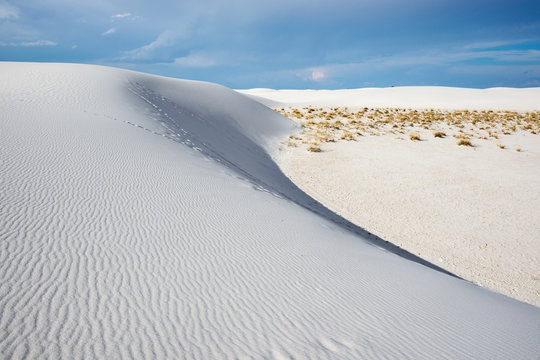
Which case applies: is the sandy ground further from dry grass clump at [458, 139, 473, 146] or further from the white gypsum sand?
dry grass clump at [458, 139, 473, 146]

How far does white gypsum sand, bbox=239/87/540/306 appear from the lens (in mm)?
5887

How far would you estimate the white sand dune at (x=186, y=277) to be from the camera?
1995 millimetres

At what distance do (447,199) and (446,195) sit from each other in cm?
34

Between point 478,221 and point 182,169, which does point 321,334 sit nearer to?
point 182,169

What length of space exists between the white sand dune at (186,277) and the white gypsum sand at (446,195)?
2.07m

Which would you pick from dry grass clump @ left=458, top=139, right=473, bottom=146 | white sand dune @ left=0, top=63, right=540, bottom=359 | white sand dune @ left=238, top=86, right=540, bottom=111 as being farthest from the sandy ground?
white sand dune @ left=238, top=86, right=540, bottom=111

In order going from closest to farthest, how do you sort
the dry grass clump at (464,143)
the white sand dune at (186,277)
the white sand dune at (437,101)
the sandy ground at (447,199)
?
1. the white sand dune at (186,277)
2. the sandy ground at (447,199)
3. the dry grass clump at (464,143)
4. the white sand dune at (437,101)

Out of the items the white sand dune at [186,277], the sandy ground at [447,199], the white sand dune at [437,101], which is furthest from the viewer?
the white sand dune at [437,101]

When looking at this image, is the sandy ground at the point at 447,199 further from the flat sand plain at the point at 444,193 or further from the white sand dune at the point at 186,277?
the white sand dune at the point at 186,277

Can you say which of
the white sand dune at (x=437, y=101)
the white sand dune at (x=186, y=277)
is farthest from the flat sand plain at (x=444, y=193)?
the white sand dune at (x=437, y=101)

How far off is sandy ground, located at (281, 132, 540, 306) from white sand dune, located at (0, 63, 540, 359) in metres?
2.00

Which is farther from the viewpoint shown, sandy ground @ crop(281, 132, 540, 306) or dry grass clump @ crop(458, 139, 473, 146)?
dry grass clump @ crop(458, 139, 473, 146)

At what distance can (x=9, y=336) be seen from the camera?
171cm

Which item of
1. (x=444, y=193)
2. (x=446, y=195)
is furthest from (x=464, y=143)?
(x=446, y=195)
